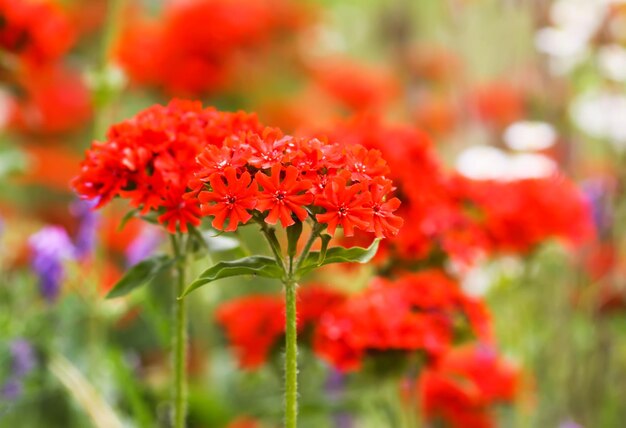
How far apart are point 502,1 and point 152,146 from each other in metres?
1.19

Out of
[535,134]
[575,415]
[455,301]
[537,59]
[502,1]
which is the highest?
[502,1]

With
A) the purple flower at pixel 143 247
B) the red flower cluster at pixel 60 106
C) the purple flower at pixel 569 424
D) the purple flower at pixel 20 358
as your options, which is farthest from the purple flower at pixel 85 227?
the red flower cluster at pixel 60 106

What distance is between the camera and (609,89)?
1622mm

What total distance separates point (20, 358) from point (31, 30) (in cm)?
40

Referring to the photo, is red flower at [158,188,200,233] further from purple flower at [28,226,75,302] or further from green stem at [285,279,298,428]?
purple flower at [28,226,75,302]

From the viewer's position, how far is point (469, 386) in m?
1.13

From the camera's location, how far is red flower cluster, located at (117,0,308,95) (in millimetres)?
1677

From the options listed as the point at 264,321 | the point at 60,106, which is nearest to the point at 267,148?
the point at 264,321

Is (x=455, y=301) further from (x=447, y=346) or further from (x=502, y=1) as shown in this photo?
(x=502, y=1)

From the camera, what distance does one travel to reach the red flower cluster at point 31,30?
108 cm

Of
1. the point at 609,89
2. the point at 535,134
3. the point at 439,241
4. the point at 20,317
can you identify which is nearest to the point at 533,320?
the point at 535,134

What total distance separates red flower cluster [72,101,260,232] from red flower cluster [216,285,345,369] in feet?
1.21

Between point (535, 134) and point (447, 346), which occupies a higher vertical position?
point (535, 134)

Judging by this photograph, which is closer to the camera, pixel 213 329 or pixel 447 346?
pixel 447 346
